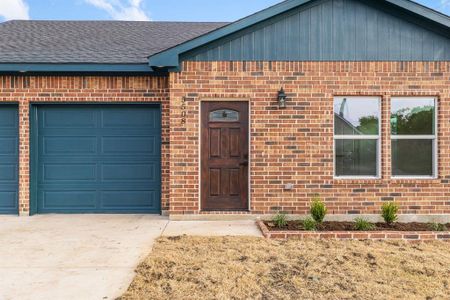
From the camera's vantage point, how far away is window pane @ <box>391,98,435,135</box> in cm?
736

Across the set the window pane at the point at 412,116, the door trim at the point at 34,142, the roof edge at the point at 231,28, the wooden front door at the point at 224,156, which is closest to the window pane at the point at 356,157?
the window pane at the point at 412,116

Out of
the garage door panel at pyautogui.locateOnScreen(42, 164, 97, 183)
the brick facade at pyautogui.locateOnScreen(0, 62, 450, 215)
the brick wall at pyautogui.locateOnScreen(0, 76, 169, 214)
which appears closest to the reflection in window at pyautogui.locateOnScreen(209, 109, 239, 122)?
the brick facade at pyautogui.locateOnScreen(0, 62, 450, 215)

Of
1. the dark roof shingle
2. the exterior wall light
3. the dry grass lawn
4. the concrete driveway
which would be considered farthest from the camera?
the dark roof shingle

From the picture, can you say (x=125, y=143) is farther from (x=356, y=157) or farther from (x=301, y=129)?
(x=356, y=157)

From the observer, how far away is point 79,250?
17.3 ft

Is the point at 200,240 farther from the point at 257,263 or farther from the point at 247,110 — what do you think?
the point at 247,110

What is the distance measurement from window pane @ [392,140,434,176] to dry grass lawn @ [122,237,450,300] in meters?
2.13

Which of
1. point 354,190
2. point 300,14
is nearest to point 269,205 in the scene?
point 354,190

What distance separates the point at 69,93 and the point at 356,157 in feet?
21.3

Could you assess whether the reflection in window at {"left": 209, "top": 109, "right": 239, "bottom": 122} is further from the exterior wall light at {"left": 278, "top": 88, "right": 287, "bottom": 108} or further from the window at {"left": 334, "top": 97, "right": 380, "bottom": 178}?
the window at {"left": 334, "top": 97, "right": 380, "bottom": 178}

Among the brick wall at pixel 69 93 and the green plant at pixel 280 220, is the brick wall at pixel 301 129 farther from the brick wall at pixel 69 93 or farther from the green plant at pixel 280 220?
the brick wall at pixel 69 93

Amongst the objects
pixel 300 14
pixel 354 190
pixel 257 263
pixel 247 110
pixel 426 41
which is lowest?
pixel 257 263

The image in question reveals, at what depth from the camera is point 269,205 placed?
23.8ft

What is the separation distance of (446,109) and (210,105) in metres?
4.93
